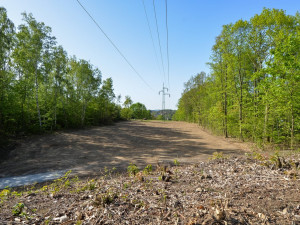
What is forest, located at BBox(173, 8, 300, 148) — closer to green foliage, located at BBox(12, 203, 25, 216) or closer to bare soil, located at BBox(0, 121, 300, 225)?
bare soil, located at BBox(0, 121, 300, 225)

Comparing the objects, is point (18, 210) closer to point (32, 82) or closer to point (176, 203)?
point (176, 203)

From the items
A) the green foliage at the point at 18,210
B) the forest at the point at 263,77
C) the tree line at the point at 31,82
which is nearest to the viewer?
the green foliage at the point at 18,210

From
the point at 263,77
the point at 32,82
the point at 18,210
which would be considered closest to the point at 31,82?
the point at 32,82

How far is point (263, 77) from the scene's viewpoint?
1209 centimetres

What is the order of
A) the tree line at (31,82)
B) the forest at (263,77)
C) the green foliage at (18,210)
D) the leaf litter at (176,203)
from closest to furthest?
1. the leaf litter at (176,203)
2. the green foliage at (18,210)
3. the forest at (263,77)
4. the tree line at (31,82)

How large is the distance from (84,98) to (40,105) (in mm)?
6197

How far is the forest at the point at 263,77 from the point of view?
8.52 m

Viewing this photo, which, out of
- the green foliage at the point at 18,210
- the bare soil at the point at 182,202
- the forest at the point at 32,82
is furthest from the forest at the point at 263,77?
the forest at the point at 32,82

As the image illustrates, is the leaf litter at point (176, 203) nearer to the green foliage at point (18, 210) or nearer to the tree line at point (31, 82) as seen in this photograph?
the green foliage at point (18, 210)

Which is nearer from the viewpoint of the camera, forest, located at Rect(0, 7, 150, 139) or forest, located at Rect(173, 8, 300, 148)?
forest, located at Rect(173, 8, 300, 148)

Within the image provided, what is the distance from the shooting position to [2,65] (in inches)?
539

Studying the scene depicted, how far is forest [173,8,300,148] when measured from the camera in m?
8.52

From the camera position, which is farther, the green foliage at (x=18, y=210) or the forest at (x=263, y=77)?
the forest at (x=263, y=77)

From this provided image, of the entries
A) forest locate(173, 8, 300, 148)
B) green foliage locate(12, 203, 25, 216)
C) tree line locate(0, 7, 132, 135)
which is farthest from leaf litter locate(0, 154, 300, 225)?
tree line locate(0, 7, 132, 135)
